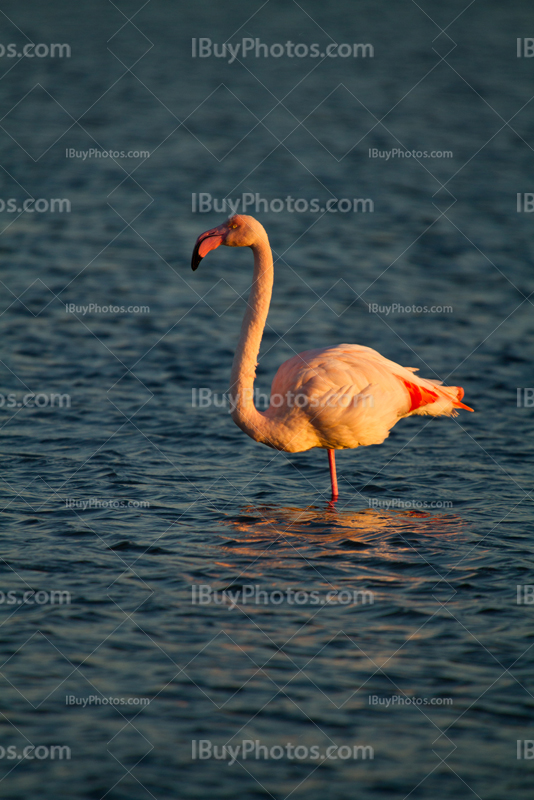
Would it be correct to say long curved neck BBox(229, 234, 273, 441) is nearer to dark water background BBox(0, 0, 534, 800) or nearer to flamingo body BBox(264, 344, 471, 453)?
flamingo body BBox(264, 344, 471, 453)

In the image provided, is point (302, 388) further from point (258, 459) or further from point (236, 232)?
point (258, 459)

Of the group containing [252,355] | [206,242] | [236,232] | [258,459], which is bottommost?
[258,459]

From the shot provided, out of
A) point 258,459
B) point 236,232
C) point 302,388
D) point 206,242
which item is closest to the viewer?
point 206,242

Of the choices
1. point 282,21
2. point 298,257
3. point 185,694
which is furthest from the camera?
point 282,21

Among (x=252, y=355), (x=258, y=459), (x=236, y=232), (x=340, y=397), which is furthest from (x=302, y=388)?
(x=258, y=459)

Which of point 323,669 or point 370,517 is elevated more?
point 370,517

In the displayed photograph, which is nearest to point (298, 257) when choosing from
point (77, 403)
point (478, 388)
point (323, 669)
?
point (478, 388)

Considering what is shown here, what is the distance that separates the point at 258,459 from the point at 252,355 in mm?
2008

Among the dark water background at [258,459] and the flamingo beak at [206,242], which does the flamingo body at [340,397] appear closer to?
the dark water background at [258,459]

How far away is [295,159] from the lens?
22516 millimetres

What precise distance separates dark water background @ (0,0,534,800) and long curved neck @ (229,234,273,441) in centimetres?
89

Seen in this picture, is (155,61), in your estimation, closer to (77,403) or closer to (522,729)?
(77,403)

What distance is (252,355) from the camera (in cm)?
829

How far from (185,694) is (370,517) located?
3399 millimetres
